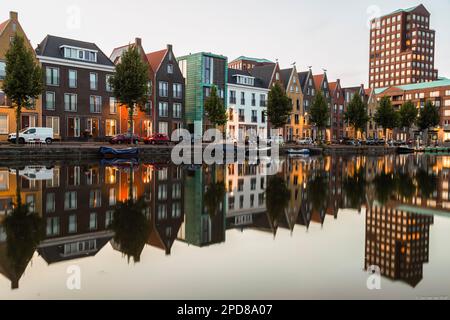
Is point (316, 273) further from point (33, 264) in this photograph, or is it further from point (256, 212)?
point (256, 212)

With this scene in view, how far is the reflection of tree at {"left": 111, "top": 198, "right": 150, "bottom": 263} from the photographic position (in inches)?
382

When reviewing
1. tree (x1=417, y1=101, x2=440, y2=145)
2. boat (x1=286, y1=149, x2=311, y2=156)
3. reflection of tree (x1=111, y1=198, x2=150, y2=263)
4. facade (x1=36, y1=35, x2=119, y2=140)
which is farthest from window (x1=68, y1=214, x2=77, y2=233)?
tree (x1=417, y1=101, x2=440, y2=145)

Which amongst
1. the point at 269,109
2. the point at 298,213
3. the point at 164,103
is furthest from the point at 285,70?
the point at 298,213

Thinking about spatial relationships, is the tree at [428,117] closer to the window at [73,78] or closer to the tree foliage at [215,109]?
the tree foliage at [215,109]

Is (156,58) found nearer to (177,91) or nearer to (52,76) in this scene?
(177,91)

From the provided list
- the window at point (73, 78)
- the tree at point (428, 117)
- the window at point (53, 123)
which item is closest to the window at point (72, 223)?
the window at point (53, 123)

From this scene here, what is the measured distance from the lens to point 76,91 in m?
59.5

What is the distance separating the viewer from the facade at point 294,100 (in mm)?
92062

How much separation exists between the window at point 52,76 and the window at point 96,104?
5.52 meters

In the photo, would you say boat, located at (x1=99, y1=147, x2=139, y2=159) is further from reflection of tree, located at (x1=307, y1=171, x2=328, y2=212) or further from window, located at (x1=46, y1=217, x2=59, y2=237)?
window, located at (x1=46, y1=217, x2=59, y2=237)

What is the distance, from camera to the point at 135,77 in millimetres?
50812

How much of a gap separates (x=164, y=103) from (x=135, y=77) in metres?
19.5

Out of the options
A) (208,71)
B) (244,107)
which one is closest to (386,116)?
(244,107)

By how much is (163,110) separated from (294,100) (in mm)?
34785
